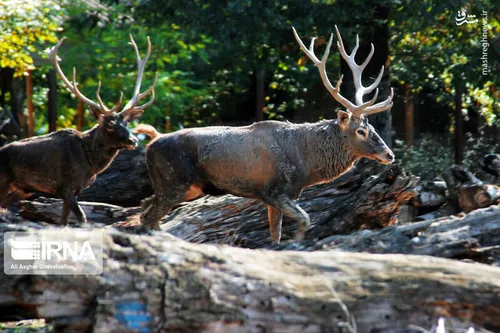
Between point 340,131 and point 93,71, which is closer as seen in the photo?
point 340,131

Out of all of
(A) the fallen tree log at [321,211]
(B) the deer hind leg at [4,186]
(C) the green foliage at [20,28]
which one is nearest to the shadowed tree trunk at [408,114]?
(C) the green foliage at [20,28]

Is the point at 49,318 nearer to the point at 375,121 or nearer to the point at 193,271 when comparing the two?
the point at 193,271

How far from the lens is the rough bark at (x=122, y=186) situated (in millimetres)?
12617

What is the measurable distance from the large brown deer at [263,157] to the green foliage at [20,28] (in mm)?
5294

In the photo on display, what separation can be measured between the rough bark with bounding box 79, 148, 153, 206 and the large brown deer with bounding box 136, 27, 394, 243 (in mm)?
2517

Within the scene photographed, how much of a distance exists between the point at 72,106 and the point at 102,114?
9315 millimetres

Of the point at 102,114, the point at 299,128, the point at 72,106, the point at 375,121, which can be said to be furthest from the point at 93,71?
the point at 299,128

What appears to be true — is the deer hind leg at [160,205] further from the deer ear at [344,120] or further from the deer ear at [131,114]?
the deer ear at [344,120]

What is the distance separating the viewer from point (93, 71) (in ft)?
60.3

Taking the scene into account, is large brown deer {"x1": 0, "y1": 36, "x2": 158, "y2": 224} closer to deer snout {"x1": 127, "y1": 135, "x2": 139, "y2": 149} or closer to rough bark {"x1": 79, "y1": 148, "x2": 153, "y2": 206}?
deer snout {"x1": 127, "y1": 135, "x2": 139, "y2": 149}

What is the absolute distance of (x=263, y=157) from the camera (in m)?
9.80

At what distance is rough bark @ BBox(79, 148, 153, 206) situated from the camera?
12.6m

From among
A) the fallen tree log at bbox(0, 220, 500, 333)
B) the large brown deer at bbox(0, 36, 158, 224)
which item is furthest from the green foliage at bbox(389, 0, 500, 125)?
the fallen tree log at bbox(0, 220, 500, 333)

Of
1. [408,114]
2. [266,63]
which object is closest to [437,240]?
[266,63]
